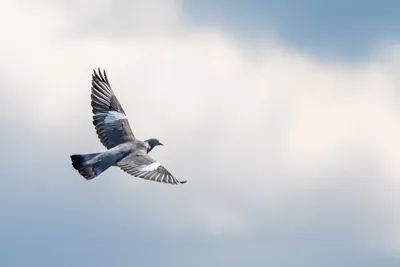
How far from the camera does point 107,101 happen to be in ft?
189

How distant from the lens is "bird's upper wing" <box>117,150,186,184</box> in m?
47.3

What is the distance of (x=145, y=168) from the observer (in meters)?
48.6

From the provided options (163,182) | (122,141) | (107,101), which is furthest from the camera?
(107,101)

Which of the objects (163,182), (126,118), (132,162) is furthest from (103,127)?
(163,182)

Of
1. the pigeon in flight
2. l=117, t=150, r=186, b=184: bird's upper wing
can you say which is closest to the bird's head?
the pigeon in flight

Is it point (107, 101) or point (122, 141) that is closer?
point (122, 141)

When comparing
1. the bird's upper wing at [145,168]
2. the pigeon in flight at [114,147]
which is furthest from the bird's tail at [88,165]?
the bird's upper wing at [145,168]

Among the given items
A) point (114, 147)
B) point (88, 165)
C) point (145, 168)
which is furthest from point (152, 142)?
point (88, 165)

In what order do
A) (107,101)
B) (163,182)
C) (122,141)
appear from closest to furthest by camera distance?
(163,182) < (122,141) < (107,101)

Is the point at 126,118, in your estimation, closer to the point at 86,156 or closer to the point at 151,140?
the point at 151,140

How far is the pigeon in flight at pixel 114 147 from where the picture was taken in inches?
1868

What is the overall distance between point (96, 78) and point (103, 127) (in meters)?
4.28

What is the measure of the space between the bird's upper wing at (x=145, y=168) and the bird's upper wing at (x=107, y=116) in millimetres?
3710

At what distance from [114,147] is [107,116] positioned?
→ 17.0 feet
